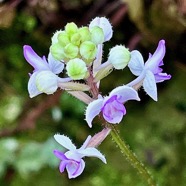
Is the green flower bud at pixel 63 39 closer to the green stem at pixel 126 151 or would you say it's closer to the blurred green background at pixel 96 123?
the green stem at pixel 126 151

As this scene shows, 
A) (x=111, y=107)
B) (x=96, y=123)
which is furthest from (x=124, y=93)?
(x=96, y=123)

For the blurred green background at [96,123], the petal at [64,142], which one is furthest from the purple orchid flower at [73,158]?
the blurred green background at [96,123]

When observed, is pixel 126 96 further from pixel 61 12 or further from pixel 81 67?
pixel 61 12

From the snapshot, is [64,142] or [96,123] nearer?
[64,142]

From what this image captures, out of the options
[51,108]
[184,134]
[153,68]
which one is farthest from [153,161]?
[153,68]

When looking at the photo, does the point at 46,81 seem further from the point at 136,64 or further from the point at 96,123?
the point at 96,123

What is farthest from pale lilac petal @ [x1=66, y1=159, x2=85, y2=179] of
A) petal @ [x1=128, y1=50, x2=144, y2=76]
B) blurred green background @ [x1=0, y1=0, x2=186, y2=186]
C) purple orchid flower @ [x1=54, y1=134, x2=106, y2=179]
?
blurred green background @ [x1=0, y1=0, x2=186, y2=186]
